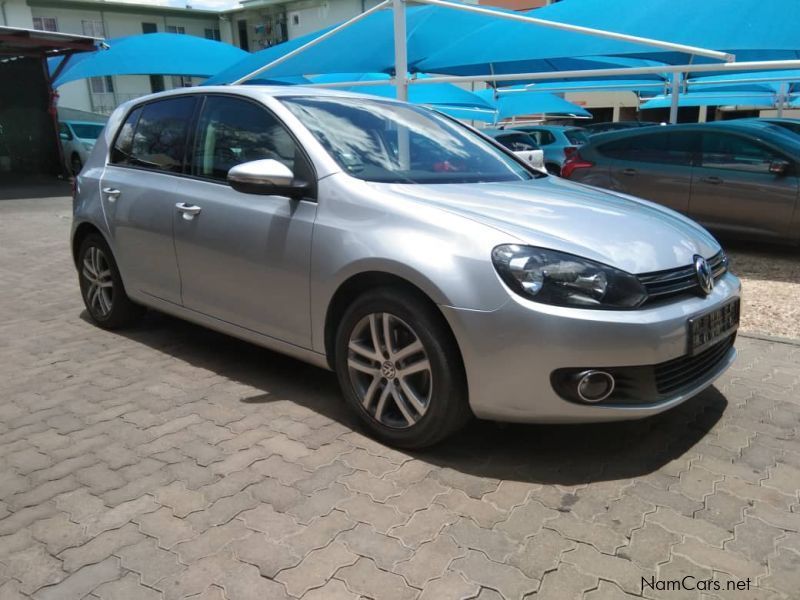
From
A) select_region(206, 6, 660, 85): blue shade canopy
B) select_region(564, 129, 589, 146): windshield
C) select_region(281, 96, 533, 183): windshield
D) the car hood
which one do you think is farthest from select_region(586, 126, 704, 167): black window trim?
select_region(564, 129, 589, 146): windshield

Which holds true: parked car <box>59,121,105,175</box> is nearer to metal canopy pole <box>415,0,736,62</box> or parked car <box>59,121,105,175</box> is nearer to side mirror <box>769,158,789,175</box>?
metal canopy pole <box>415,0,736,62</box>

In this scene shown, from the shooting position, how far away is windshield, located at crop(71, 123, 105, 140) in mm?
18438

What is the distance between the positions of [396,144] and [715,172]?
536cm

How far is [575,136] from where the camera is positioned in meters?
17.2

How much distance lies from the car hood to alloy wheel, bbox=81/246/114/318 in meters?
2.53

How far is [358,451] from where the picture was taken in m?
3.04

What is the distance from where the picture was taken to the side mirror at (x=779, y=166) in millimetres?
6988

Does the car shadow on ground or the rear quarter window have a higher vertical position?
the rear quarter window

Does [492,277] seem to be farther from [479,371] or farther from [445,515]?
[445,515]

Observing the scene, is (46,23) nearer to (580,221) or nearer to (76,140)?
(76,140)

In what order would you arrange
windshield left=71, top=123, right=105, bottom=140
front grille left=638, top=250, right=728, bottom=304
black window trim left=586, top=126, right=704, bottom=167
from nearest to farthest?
1. front grille left=638, top=250, right=728, bottom=304
2. black window trim left=586, top=126, right=704, bottom=167
3. windshield left=71, top=123, right=105, bottom=140

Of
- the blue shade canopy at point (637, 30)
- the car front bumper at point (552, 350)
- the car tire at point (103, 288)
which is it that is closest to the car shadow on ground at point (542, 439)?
the car front bumper at point (552, 350)

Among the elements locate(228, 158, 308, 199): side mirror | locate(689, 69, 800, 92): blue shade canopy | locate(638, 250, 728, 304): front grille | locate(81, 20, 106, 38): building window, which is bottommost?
locate(638, 250, 728, 304): front grille

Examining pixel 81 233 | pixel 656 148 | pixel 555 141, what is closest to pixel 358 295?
pixel 81 233
